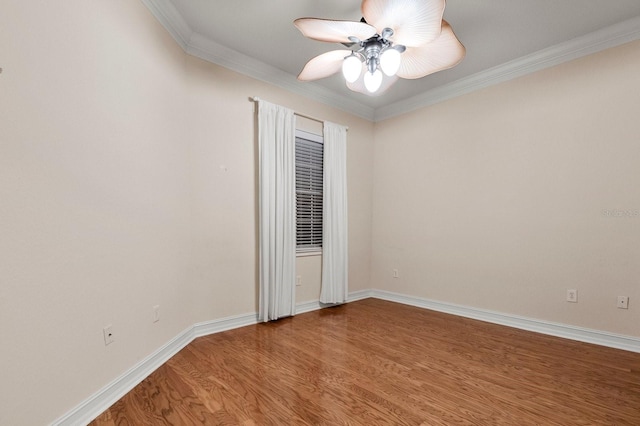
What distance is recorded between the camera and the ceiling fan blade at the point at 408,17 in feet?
5.38

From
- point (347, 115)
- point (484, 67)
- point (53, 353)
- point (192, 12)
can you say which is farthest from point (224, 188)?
point (484, 67)

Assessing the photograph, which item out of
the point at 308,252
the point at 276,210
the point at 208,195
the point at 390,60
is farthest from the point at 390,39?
the point at 308,252

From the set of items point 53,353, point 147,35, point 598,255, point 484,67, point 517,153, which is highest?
point 484,67

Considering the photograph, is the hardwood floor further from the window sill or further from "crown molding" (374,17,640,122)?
"crown molding" (374,17,640,122)

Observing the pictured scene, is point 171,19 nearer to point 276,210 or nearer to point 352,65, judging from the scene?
point 352,65

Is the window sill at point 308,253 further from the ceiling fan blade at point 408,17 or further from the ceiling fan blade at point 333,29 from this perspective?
the ceiling fan blade at point 408,17

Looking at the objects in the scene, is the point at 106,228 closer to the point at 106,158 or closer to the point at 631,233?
the point at 106,158

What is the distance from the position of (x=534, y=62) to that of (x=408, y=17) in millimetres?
2200

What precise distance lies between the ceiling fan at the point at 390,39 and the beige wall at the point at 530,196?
151 cm

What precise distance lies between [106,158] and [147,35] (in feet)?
3.54

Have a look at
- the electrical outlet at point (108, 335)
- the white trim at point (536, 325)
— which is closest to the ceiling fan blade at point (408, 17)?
the electrical outlet at point (108, 335)

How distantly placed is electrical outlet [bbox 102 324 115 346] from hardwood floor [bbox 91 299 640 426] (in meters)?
0.38

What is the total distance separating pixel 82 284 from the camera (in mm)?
1608

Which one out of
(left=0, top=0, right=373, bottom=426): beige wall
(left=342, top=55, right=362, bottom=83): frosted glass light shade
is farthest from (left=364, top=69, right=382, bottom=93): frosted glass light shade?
(left=0, top=0, right=373, bottom=426): beige wall
